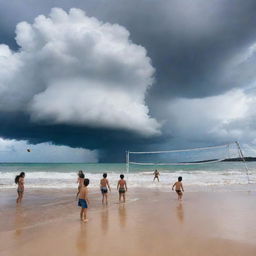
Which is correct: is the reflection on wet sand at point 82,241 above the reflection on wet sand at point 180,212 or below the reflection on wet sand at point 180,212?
above

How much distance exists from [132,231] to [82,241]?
1.43m

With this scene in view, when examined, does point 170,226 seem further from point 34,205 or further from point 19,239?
point 34,205

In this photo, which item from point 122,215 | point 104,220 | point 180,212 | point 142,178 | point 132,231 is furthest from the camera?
point 142,178

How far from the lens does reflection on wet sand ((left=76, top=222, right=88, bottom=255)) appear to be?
5391mm

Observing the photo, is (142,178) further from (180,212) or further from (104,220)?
(104,220)

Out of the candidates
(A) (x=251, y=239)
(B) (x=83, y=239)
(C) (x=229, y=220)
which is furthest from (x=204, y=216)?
(B) (x=83, y=239)

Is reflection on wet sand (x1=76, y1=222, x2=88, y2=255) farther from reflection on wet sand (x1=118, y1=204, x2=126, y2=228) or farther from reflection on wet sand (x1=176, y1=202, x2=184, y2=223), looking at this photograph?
reflection on wet sand (x1=176, y1=202, x2=184, y2=223)

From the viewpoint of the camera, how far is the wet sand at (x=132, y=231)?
17.9ft

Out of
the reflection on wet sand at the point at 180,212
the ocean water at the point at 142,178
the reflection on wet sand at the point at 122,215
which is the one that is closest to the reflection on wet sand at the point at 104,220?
the reflection on wet sand at the point at 122,215

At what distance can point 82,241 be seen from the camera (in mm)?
5988

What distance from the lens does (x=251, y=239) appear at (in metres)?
6.12

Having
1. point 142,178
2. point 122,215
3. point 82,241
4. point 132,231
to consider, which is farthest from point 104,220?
point 142,178

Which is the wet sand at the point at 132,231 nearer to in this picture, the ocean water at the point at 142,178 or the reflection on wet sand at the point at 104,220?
the reflection on wet sand at the point at 104,220

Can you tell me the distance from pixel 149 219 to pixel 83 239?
2.76 metres
